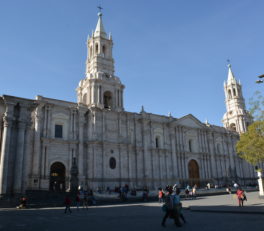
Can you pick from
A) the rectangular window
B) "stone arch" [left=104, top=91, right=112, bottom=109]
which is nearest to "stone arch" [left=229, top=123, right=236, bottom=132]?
"stone arch" [left=104, top=91, right=112, bottom=109]

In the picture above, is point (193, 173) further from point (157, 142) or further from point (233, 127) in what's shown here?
point (233, 127)

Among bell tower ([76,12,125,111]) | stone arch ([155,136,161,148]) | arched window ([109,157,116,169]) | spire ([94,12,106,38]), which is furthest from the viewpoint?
spire ([94,12,106,38])

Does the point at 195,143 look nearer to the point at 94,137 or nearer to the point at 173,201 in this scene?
the point at 94,137

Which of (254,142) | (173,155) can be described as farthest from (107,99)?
(254,142)

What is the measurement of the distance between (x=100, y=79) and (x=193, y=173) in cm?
2309

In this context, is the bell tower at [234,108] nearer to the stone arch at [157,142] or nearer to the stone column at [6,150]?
the stone arch at [157,142]

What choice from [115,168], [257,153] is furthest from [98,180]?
[257,153]

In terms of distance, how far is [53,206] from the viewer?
22.8 m

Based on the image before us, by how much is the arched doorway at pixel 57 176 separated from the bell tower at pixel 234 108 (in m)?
39.9

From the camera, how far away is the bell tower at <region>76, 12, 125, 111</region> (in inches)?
1567

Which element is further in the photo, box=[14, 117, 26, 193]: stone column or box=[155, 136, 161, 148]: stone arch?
box=[155, 136, 161, 148]: stone arch

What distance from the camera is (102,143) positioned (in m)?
36.5

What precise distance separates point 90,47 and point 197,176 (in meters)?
29.4

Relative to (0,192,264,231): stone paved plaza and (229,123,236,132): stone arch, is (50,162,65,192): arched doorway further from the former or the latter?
(229,123,236,132): stone arch
